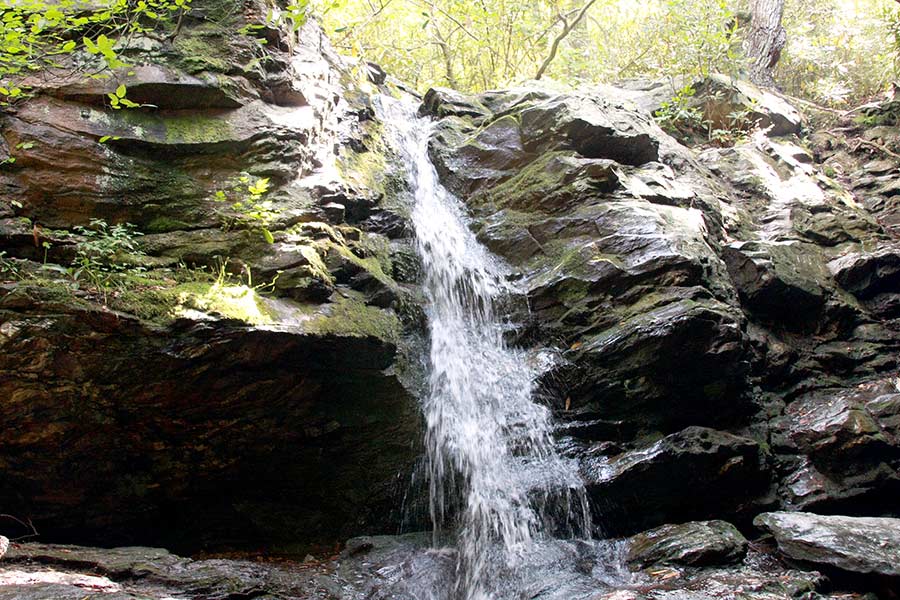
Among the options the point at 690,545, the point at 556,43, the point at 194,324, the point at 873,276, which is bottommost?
the point at 690,545

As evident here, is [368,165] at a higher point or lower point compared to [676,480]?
higher

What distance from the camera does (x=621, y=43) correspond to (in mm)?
13594

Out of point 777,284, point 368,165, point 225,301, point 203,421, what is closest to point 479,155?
point 368,165

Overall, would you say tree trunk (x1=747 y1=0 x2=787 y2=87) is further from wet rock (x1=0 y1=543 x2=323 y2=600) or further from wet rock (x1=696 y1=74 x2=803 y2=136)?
wet rock (x1=0 y1=543 x2=323 y2=600)

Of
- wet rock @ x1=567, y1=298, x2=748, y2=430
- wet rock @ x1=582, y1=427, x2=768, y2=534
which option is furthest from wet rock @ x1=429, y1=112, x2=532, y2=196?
wet rock @ x1=582, y1=427, x2=768, y2=534

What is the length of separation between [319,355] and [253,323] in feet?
2.15

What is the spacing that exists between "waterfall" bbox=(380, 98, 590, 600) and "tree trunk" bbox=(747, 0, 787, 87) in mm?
8594

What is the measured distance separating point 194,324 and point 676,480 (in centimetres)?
457

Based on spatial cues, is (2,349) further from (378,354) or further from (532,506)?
(532,506)

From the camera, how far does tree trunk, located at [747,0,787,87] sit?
37.5 ft

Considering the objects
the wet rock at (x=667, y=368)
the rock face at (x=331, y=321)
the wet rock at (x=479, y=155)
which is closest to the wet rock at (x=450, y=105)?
the wet rock at (x=479, y=155)

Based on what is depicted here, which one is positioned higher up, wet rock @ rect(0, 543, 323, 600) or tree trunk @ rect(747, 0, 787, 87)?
tree trunk @ rect(747, 0, 787, 87)

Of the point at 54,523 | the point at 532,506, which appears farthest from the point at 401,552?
the point at 54,523

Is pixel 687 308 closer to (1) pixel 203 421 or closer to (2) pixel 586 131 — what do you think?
(2) pixel 586 131
